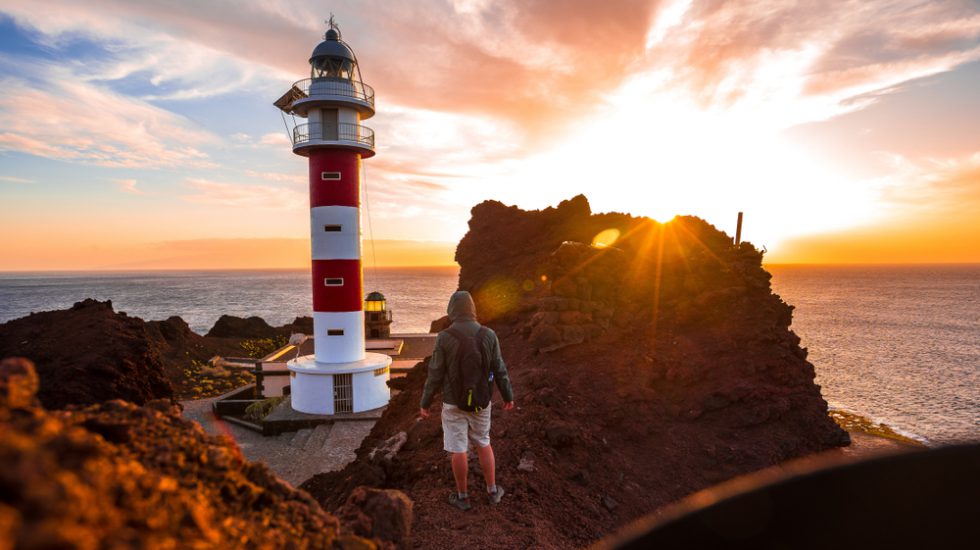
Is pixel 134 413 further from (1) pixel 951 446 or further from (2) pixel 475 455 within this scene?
(2) pixel 475 455

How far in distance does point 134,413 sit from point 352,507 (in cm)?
179

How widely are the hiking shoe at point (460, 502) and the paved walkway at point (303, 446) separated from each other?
8.41 metres

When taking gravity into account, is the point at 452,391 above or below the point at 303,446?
above

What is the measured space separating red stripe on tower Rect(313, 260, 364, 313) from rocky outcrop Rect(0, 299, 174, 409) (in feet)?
17.4

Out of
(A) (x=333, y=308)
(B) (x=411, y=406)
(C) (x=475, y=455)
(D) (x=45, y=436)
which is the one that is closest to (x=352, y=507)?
(D) (x=45, y=436)

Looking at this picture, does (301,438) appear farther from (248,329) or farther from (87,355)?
(248,329)

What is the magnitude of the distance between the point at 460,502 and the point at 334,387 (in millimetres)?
13764

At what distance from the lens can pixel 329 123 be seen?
706 inches

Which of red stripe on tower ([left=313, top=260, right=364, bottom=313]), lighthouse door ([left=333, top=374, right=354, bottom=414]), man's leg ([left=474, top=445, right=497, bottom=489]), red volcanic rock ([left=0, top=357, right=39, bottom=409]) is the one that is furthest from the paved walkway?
red volcanic rock ([left=0, top=357, right=39, bottom=409])

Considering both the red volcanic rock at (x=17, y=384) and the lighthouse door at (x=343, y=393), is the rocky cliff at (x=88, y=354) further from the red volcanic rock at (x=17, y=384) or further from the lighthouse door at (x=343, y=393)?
the red volcanic rock at (x=17, y=384)

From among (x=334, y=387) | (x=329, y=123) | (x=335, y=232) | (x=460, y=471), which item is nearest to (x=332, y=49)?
(x=329, y=123)

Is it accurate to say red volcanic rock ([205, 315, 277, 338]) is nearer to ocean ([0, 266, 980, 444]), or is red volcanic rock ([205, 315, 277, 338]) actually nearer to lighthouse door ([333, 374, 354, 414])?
ocean ([0, 266, 980, 444])

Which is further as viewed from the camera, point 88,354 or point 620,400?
point 88,354

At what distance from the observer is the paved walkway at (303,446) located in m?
13.5
